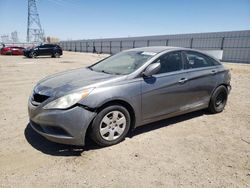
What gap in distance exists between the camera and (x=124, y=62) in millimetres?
4508

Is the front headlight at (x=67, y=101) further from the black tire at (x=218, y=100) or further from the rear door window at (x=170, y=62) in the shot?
the black tire at (x=218, y=100)

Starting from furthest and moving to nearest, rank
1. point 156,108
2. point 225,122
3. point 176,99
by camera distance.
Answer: point 225,122
point 176,99
point 156,108

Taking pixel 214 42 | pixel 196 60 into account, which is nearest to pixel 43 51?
pixel 214 42

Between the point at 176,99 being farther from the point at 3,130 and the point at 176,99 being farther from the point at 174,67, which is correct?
the point at 3,130

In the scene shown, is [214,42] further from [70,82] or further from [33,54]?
[70,82]

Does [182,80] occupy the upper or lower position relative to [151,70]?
lower

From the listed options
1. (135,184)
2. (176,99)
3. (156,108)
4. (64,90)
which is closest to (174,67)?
(176,99)

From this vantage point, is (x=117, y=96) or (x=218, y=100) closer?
(x=117, y=96)

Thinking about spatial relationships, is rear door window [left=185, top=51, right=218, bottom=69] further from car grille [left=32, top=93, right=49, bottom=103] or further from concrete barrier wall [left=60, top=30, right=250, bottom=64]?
concrete barrier wall [left=60, top=30, right=250, bottom=64]

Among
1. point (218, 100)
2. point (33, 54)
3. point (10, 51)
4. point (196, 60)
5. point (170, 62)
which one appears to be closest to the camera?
point (170, 62)

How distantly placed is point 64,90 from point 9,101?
3603mm

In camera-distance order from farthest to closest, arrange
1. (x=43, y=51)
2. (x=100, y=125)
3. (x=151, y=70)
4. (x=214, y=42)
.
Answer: (x=214, y=42) < (x=43, y=51) < (x=151, y=70) < (x=100, y=125)

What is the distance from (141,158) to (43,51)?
25.4 meters

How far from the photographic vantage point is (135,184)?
2.81m
